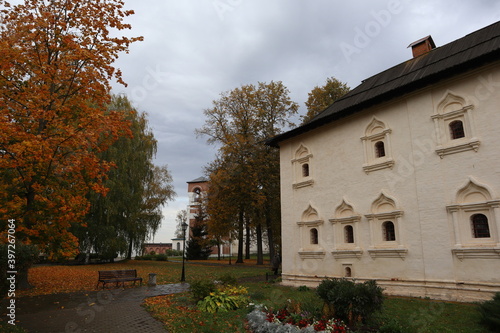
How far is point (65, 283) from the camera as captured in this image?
1556 centimetres

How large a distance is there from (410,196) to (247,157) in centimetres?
1623

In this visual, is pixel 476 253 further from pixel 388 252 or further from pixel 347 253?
pixel 347 253

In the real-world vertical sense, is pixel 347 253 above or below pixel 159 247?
above

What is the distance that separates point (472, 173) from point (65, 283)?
18628 mm

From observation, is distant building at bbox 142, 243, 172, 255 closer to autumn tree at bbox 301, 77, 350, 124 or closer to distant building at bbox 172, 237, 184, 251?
distant building at bbox 172, 237, 184, 251

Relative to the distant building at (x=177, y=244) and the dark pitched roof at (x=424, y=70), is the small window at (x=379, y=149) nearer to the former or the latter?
the dark pitched roof at (x=424, y=70)

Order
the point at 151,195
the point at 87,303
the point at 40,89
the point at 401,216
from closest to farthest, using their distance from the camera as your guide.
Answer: the point at 40,89, the point at 87,303, the point at 401,216, the point at 151,195

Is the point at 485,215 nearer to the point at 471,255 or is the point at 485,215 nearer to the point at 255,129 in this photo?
the point at 471,255

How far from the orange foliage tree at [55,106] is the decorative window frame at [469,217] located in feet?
39.2

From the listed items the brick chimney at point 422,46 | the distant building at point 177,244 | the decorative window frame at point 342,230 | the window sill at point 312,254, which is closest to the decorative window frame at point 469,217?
the decorative window frame at point 342,230

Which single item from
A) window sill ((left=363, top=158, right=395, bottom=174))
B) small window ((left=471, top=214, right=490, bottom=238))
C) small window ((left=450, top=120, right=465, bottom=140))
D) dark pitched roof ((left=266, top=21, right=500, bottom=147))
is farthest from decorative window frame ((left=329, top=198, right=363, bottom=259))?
small window ((left=450, top=120, right=465, bottom=140))

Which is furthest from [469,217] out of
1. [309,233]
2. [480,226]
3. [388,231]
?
[309,233]

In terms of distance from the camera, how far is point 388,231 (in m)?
12.4

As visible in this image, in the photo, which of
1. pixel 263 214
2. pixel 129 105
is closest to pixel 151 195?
pixel 129 105
